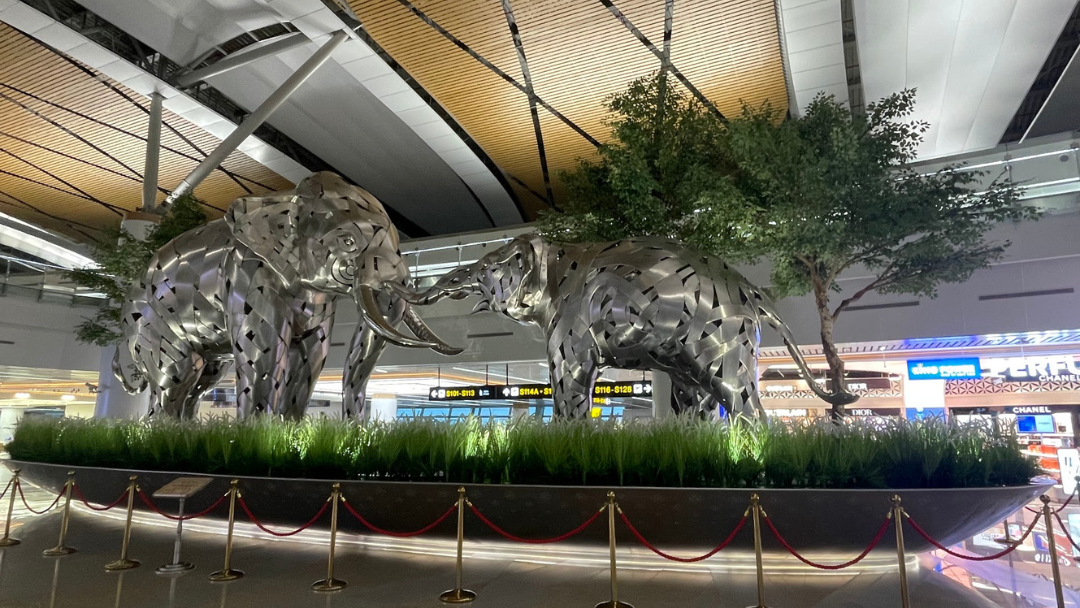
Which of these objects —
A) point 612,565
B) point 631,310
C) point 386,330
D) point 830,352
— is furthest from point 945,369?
point 386,330

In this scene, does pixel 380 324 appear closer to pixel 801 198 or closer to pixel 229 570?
pixel 229 570

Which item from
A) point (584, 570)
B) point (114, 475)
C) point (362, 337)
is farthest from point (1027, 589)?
point (114, 475)

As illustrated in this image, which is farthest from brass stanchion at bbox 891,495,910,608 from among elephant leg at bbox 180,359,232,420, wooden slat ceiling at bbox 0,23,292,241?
wooden slat ceiling at bbox 0,23,292,241

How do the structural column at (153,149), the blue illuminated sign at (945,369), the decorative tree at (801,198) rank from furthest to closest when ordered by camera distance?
the structural column at (153,149) < the blue illuminated sign at (945,369) < the decorative tree at (801,198)

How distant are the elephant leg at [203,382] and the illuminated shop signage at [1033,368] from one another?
43.7 feet

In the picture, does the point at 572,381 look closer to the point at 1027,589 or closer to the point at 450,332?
the point at 1027,589

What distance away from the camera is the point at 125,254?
13203 millimetres

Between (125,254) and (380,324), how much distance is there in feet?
33.6

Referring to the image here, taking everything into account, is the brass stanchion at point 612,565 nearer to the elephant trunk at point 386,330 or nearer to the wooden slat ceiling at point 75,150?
the elephant trunk at point 386,330

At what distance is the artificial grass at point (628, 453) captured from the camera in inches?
188

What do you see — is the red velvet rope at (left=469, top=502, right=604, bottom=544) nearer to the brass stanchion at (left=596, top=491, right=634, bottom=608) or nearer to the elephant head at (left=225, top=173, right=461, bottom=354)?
the brass stanchion at (left=596, top=491, right=634, bottom=608)

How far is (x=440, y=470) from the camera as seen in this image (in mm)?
5195

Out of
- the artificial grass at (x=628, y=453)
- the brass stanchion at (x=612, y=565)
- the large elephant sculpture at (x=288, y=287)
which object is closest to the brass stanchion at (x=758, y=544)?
the artificial grass at (x=628, y=453)

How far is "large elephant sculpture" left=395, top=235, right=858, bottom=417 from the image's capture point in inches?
213
